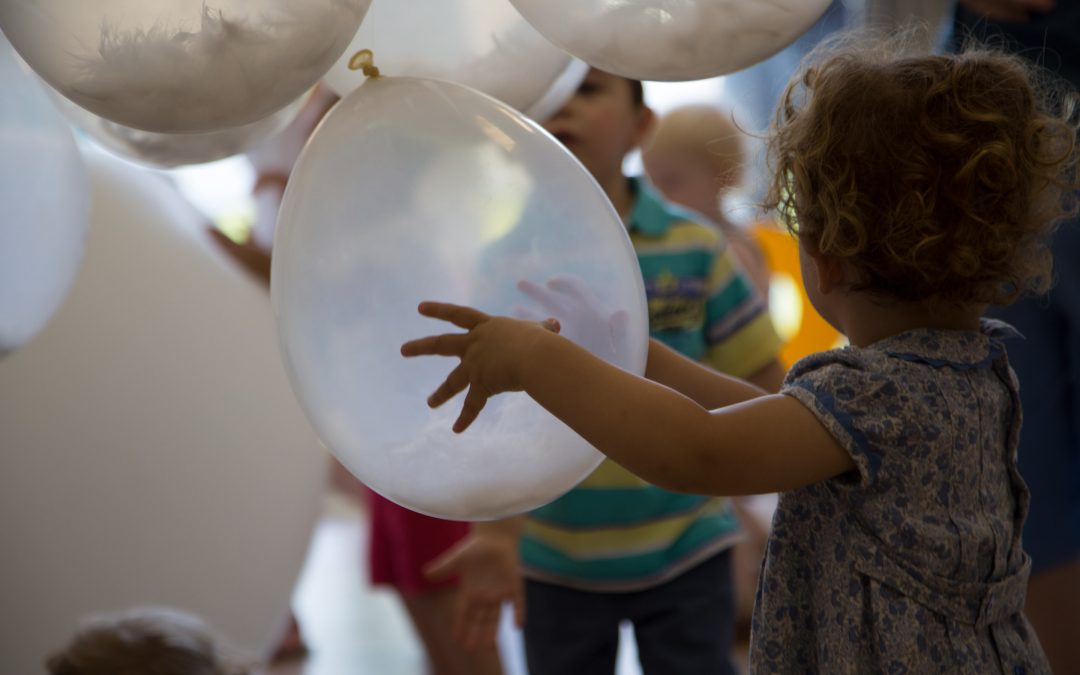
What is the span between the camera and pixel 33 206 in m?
1.01

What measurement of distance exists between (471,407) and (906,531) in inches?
11.7

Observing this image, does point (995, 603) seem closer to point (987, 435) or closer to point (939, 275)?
point (987, 435)

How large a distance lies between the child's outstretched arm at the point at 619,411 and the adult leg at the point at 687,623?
0.60 m

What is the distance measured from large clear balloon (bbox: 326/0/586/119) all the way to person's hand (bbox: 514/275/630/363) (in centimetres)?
21

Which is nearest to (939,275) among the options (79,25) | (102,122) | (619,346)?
(619,346)

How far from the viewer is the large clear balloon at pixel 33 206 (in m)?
0.99

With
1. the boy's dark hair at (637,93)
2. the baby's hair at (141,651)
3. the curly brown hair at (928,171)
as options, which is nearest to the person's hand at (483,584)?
the baby's hair at (141,651)

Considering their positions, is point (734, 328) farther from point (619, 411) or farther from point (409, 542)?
point (619, 411)

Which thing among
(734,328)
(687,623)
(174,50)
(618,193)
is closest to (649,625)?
(687,623)

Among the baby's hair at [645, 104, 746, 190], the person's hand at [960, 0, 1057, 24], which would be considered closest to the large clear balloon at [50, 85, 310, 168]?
the person's hand at [960, 0, 1057, 24]

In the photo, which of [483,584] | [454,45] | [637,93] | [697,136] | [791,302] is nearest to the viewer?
[454,45]

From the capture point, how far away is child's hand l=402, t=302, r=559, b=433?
29.0 inches

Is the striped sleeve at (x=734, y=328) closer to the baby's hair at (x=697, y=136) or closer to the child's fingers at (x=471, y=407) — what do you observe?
the child's fingers at (x=471, y=407)

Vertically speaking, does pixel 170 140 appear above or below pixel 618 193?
above
